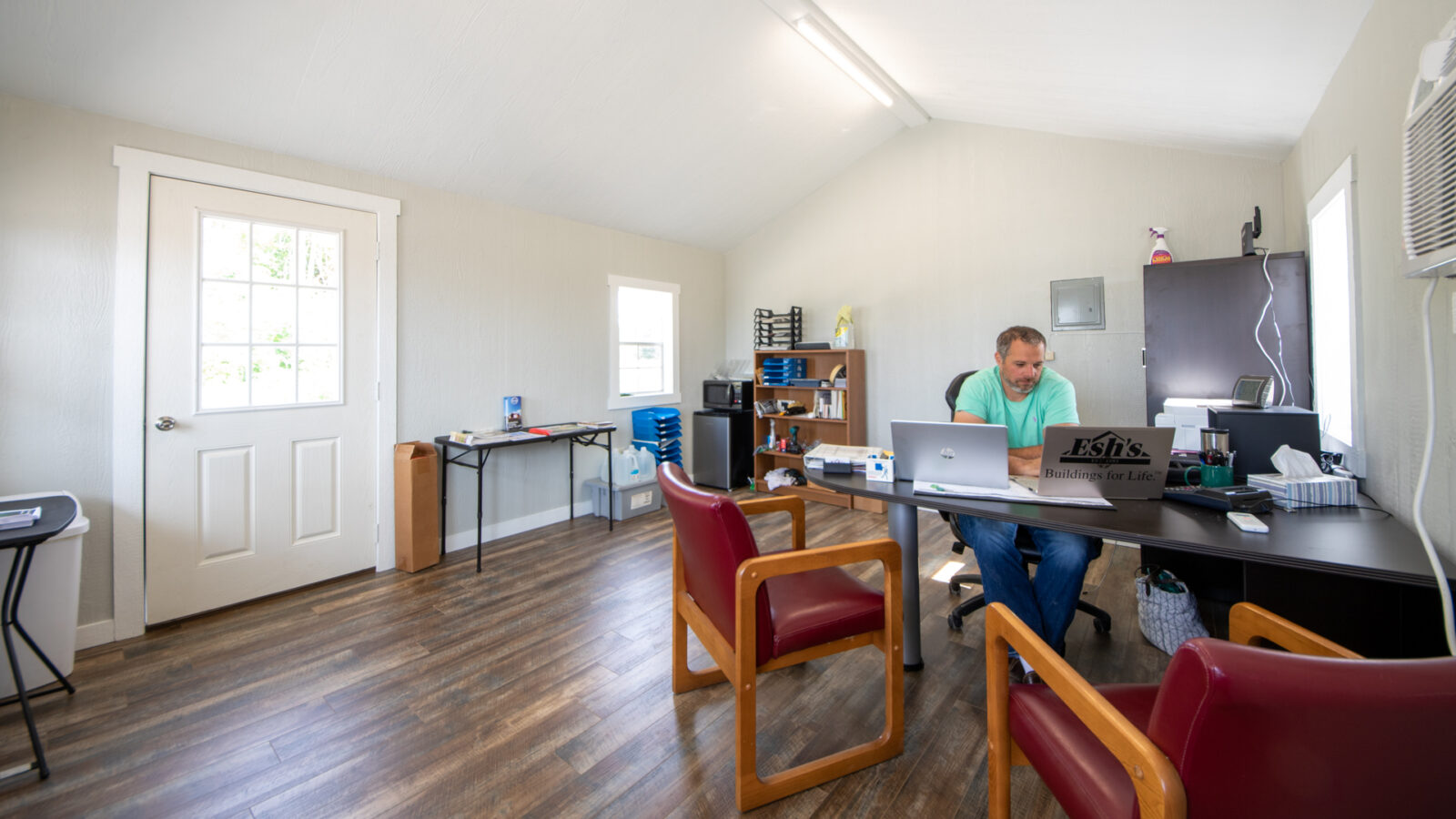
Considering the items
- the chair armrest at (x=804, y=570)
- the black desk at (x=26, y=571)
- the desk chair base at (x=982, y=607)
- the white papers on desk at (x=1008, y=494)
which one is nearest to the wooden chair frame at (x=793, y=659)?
the chair armrest at (x=804, y=570)

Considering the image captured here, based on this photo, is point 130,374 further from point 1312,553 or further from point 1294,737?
point 1312,553

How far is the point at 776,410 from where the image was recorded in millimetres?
5281

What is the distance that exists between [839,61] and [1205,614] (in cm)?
364

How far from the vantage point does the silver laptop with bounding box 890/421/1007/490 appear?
1774mm

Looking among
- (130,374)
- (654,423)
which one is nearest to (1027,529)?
(654,423)

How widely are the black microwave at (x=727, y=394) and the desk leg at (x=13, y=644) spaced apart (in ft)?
13.8

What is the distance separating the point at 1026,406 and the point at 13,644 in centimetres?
380

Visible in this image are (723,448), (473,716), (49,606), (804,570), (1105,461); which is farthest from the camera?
(723,448)

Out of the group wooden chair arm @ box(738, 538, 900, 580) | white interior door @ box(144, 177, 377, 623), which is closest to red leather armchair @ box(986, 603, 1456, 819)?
wooden chair arm @ box(738, 538, 900, 580)

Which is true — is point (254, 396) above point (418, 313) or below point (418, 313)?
below

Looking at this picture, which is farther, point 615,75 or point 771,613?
point 615,75

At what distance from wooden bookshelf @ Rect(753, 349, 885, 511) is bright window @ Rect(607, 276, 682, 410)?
862 mm

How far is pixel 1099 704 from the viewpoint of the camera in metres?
0.90

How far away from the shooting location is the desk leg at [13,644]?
65.7 inches
